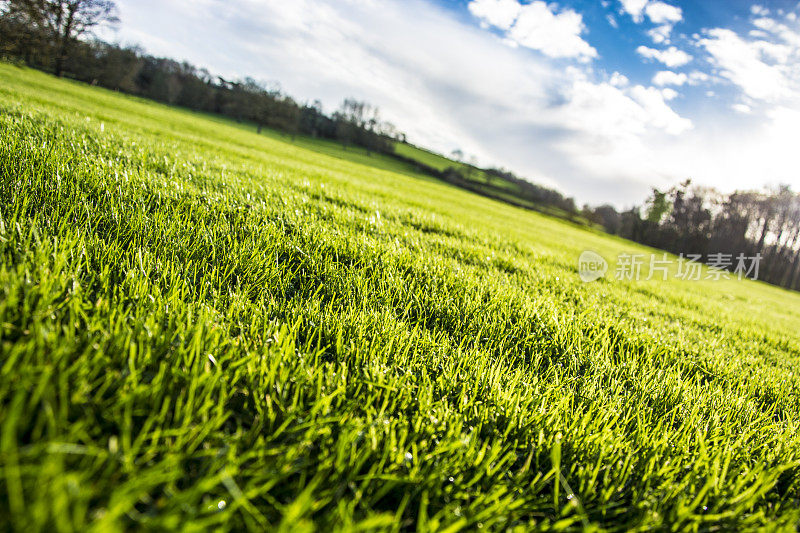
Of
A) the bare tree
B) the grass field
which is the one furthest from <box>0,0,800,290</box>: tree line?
the grass field

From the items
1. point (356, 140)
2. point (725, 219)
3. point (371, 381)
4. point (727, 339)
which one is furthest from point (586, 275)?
point (356, 140)

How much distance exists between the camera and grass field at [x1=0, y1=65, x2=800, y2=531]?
0.90 m

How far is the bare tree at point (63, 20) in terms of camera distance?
4400 centimetres

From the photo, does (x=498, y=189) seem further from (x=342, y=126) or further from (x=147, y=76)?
(x=147, y=76)

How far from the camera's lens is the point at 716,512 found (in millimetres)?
1342

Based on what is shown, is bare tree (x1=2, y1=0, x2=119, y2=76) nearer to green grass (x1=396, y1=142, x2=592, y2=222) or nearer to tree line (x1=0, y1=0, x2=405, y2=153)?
tree line (x1=0, y1=0, x2=405, y2=153)

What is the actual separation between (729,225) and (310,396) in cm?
8315

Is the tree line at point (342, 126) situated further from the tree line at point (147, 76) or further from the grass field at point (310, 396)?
the grass field at point (310, 396)

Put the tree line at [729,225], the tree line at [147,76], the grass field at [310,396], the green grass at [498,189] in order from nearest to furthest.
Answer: the grass field at [310,396]
the tree line at [147,76]
the tree line at [729,225]
the green grass at [498,189]

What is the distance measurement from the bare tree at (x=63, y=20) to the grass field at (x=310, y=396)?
207 ft

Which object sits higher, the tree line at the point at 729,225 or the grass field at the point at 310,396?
the tree line at the point at 729,225

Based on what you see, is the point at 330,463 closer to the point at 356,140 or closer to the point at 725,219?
the point at 725,219

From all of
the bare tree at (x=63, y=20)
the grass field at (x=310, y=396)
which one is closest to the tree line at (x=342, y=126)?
the bare tree at (x=63, y=20)

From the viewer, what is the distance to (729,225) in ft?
205
